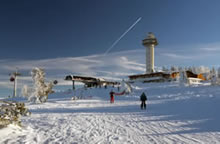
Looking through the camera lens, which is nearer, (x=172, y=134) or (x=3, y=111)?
(x=172, y=134)

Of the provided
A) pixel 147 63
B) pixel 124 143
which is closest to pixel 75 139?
pixel 124 143

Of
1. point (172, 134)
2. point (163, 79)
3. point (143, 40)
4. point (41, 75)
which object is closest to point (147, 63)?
point (143, 40)

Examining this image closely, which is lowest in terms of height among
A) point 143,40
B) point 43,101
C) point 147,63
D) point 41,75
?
point 43,101

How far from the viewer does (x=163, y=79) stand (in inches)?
2066

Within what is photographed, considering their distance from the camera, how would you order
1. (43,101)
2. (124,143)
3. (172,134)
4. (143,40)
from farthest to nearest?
(143,40) → (43,101) → (172,134) → (124,143)

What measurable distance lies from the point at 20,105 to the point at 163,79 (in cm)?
5121

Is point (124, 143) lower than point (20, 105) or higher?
lower

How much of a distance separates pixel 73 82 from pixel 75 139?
1103 inches

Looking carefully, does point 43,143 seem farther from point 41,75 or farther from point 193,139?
point 41,75

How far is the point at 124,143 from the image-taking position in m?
4.95

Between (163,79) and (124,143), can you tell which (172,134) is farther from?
(163,79)

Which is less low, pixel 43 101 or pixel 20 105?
pixel 20 105

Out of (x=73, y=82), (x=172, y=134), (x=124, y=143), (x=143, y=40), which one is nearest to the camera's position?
(x=124, y=143)

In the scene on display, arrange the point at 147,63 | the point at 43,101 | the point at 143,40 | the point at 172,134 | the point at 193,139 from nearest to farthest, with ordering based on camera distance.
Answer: the point at 193,139 → the point at 172,134 → the point at 43,101 → the point at 147,63 → the point at 143,40
